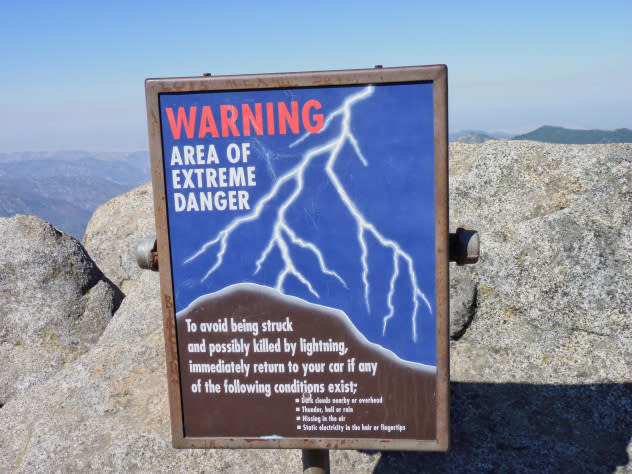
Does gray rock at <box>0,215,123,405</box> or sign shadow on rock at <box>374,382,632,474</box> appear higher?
gray rock at <box>0,215,123,405</box>

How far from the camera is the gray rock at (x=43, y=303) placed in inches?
266

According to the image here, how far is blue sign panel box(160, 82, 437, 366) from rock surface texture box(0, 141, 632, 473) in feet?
7.36

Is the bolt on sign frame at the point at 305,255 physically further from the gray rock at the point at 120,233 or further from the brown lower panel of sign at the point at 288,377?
the gray rock at the point at 120,233

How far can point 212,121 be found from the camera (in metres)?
2.92

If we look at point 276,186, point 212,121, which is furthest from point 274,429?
point 212,121

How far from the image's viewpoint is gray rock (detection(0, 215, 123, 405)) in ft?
22.2

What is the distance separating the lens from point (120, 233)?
31.3 ft

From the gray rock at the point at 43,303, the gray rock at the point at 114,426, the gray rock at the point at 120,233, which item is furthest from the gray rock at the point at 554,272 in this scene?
the gray rock at the point at 120,233

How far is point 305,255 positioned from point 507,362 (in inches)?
133

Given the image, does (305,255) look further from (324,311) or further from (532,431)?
(532,431)

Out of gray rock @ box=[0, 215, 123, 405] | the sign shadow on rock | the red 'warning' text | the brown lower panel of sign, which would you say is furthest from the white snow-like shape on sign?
gray rock @ box=[0, 215, 123, 405]

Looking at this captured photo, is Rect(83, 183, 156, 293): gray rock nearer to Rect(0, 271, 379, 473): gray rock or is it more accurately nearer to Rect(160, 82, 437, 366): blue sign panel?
Rect(0, 271, 379, 473): gray rock

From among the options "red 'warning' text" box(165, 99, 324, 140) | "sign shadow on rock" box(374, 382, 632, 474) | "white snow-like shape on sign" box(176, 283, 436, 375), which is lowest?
"sign shadow on rock" box(374, 382, 632, 474)

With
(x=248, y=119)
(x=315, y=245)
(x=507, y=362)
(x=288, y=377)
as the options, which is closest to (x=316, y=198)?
(x=315, y=245)
